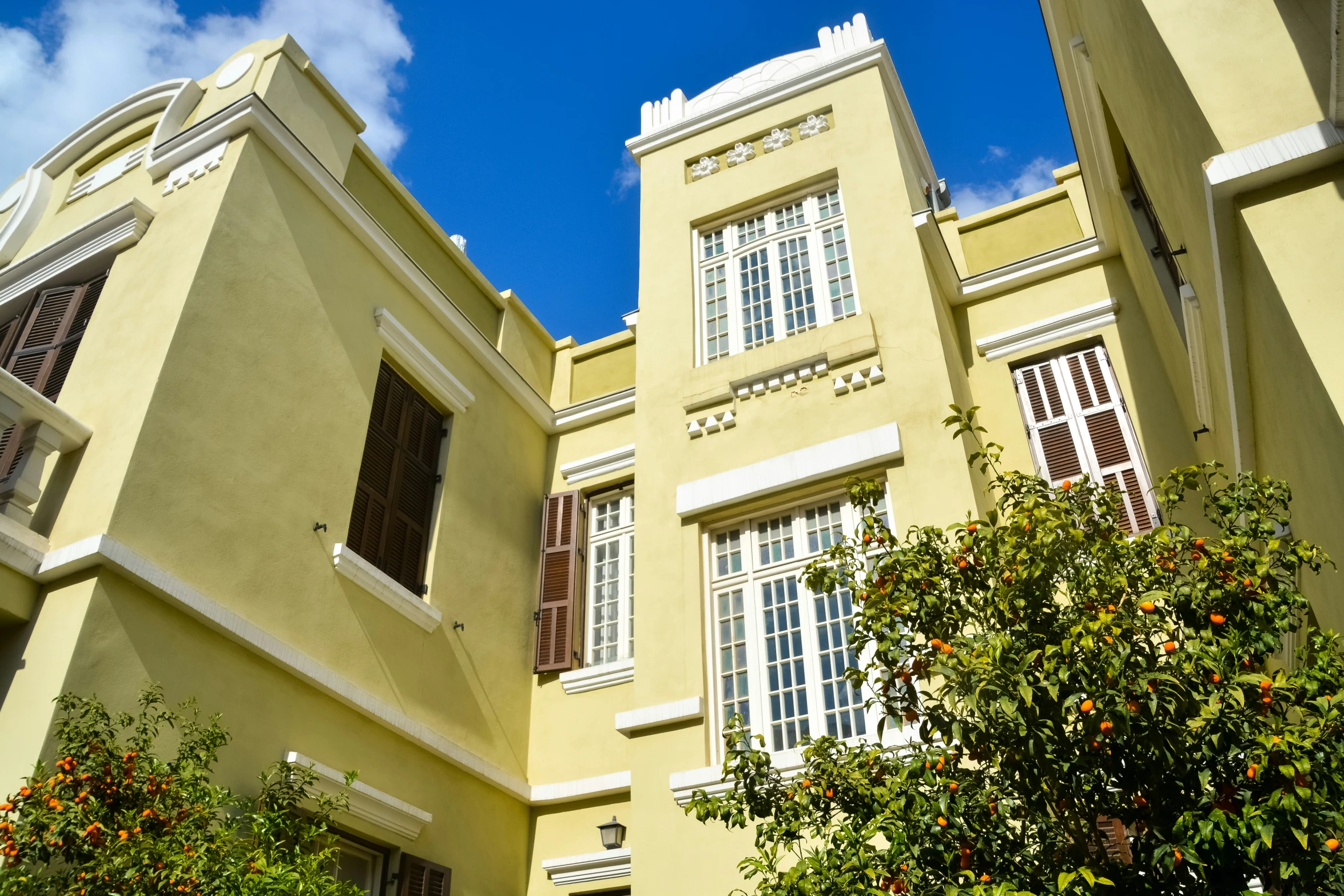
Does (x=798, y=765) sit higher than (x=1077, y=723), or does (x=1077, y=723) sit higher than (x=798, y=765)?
(x=798, y=765)

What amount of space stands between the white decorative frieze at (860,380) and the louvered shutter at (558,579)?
3591mm

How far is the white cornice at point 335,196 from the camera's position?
31.5 feet

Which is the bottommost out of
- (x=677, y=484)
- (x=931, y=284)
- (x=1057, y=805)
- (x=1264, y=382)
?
(x=1057, y=805)

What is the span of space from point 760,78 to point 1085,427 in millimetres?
5762

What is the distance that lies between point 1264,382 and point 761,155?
715 cm

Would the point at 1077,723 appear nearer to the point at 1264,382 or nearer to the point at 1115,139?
the point at 1264,382

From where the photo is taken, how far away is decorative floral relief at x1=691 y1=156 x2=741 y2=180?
1220 cm

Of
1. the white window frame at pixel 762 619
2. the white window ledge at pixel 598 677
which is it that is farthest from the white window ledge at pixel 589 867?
the white window frame at pixel 762 619

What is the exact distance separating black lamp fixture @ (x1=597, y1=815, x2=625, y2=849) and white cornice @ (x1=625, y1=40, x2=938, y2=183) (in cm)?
774

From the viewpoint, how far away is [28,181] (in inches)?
461

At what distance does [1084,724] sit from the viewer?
4.21 metres

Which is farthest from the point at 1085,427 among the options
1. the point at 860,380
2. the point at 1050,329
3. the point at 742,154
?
the point at 742,154

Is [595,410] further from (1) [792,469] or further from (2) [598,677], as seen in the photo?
(1) [792,469]

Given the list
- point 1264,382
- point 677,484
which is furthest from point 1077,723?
point 677,484
